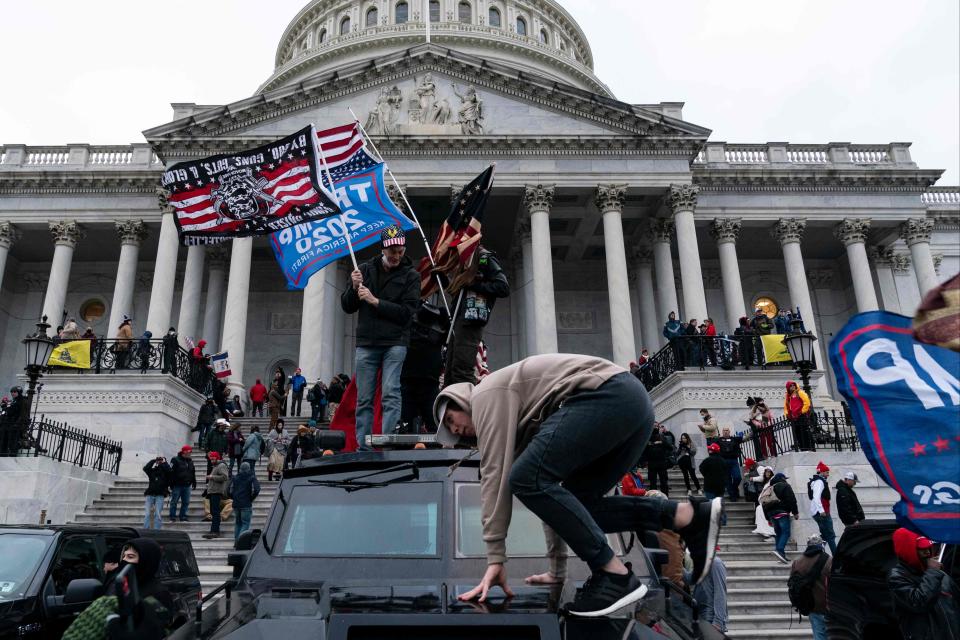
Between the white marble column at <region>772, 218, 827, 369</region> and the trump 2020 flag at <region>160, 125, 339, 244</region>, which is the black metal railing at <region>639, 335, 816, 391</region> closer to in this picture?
the white marble column at <region>772, 218, 827, 369</region>

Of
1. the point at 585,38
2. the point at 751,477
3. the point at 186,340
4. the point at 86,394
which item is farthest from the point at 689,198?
the point at 585,38

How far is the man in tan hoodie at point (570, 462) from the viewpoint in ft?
10.0

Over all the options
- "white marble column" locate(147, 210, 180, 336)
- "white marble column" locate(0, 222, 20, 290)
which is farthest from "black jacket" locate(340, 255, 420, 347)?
"white marble column" locate(0, 222, 20, 290)

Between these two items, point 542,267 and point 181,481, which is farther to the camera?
point 542,267

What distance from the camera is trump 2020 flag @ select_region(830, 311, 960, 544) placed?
3.26 metres

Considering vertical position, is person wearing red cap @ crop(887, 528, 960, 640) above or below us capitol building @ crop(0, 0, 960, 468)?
below

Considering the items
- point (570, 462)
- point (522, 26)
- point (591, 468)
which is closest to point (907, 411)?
point (591, 468)

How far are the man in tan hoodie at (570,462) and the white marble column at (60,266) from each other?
33197 millimetres

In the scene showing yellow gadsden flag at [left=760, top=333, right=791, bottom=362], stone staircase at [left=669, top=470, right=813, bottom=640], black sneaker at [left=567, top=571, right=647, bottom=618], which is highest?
yellow gadsden flag at [left=760, top=333, right=791, bottom=362]

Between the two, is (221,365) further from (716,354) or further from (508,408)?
(508,408)

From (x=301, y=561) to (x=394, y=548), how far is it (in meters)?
0.54

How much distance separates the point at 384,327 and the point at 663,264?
86.3 feet

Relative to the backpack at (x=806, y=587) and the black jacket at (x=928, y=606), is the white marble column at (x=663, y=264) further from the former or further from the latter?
the black jacket at (x=928, y=606)

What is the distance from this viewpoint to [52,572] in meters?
6.61
